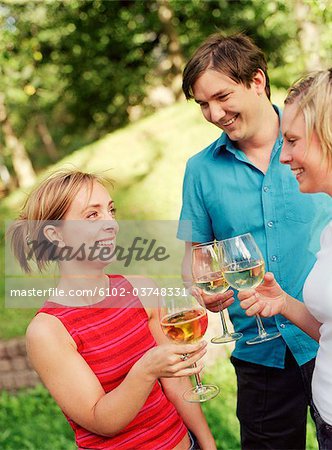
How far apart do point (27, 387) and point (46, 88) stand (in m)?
13.0

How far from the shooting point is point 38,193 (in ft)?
6.71

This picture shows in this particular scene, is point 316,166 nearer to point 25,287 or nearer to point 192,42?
point 25,287

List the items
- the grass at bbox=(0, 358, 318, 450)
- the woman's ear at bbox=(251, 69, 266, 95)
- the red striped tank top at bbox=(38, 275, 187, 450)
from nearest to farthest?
the red striped tank top at bbox=(38, 275, 187, 450) < the woman's ear at bbox=(251, 69, 266, 95) < the grass at bbox=(0, 358, 318, 450)

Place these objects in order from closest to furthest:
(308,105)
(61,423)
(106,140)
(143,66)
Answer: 1. (308,105)
2. (61,423)
3. (106,140)
4. (143,66)

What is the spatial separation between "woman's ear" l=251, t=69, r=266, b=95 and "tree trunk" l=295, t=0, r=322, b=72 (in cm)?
679

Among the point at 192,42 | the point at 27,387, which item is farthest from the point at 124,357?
the point at 192,42

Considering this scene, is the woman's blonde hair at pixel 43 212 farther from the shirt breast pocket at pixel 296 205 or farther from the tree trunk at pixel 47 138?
the tree trunk at pixel 47 138

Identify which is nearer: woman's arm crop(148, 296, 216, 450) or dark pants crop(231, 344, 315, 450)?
woman's arm crop(148, 296, 216, 450)

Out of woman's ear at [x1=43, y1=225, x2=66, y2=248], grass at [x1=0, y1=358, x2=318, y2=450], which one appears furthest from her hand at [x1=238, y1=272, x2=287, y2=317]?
grass at [x1=0, y1=358, x2=318, y2=450]

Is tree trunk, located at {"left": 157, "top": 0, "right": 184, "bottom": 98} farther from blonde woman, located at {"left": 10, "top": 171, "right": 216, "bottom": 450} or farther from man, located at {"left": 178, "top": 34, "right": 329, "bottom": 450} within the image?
blonde woman, located at {"left": 10, "top": 171, "right": 216, "bottom": 450}

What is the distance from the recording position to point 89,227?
1.98 meters

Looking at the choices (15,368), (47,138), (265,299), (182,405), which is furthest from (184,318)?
(47,138)

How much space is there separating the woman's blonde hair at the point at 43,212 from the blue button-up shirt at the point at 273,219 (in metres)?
0.62

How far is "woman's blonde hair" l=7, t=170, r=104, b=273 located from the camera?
6.57ft
